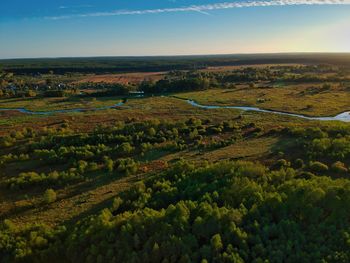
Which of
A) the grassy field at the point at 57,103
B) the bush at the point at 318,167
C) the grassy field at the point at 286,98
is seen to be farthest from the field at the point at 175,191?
the grassy field at the point at 57,103

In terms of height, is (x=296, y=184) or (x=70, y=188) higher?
(x=296, y=184)

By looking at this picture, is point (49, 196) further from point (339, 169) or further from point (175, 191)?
point (339, 169)

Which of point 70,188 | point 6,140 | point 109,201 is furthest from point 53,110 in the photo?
point 109,201

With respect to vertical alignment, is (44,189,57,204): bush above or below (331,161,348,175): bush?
below

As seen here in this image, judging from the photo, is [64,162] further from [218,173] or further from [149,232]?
[149,232]

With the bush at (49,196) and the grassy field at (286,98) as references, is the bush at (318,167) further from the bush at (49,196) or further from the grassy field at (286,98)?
the grassy field at (286,98)

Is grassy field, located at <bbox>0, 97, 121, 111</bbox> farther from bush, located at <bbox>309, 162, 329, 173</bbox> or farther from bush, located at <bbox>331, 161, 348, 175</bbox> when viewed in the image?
bush, located at <bbox>331, 161, 348, 175</bbox>

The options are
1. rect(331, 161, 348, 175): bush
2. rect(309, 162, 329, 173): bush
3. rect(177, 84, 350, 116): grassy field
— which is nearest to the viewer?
rect(331, 161, 348, 175): bush

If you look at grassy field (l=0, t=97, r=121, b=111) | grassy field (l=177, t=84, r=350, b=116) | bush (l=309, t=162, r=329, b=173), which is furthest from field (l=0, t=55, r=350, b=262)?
grassy field (l=0, t=97, r=121, b=111)
